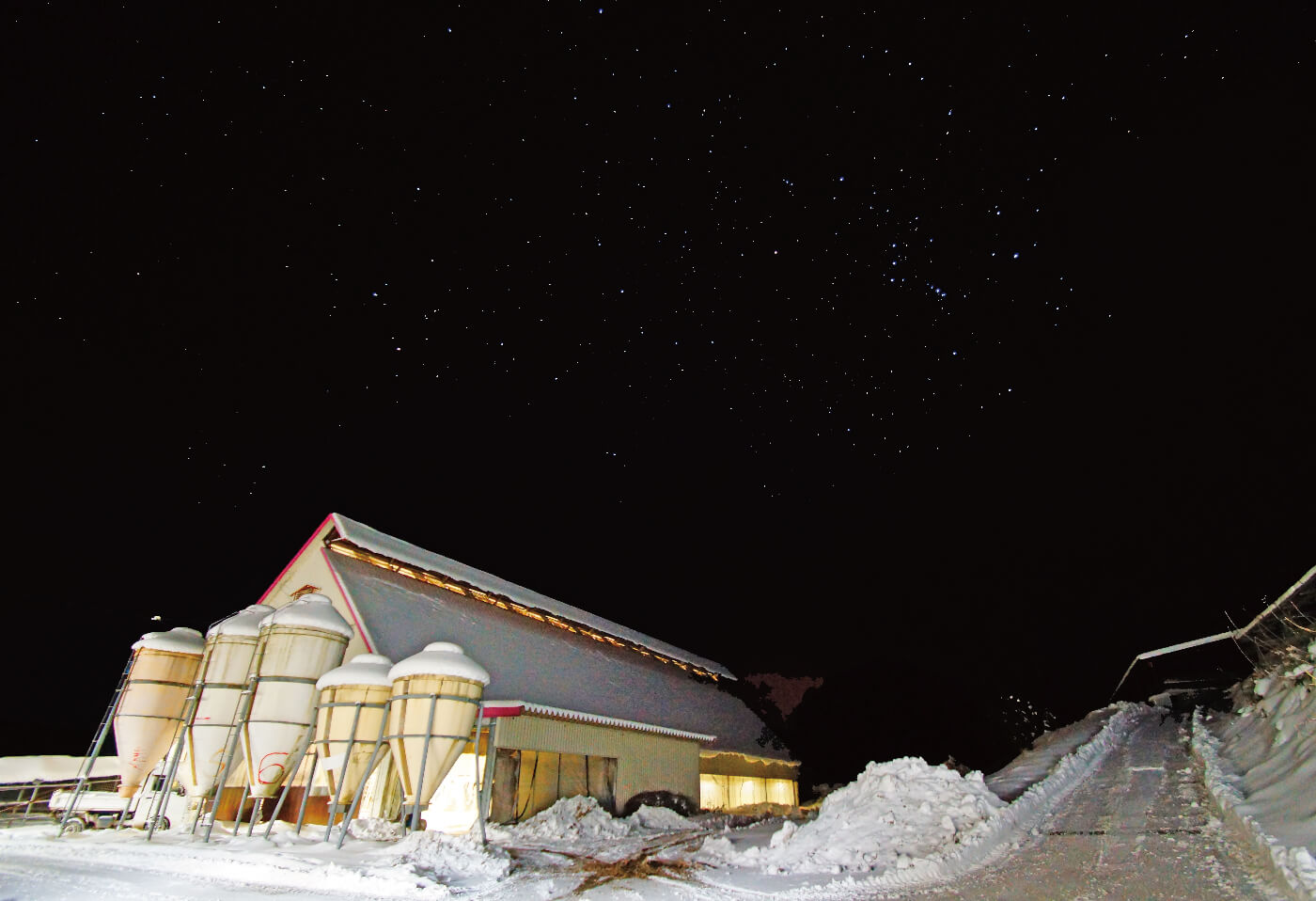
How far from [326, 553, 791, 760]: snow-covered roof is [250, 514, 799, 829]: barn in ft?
0.17

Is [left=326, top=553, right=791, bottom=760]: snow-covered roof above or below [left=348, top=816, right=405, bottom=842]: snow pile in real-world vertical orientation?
above

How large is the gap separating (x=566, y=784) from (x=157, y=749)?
10252 millimetres

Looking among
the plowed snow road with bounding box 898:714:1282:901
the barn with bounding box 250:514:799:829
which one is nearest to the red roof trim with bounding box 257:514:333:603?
the barn with bounding box 250:514:799:829

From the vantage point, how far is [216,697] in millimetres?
15227

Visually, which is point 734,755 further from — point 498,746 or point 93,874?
point 93,874

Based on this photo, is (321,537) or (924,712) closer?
(321,537)

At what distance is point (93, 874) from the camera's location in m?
9.24

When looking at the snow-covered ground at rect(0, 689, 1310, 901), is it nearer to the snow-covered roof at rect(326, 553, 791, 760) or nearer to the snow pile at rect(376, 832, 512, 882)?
the snow pile at rect(376, 832, 512, 882)

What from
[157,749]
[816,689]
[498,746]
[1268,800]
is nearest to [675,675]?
[816,689]

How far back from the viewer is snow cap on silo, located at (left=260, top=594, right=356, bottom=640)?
1482 cm

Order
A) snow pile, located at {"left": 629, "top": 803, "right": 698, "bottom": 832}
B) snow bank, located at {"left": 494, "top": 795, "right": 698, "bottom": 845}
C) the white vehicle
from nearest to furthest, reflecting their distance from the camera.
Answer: the white vehicle < snow bank, located at {"left": 494, "top": 795, "right": 698, "bottom": 845} < snow pile, located at {"left": 629, "top": 803, "right": 698, "bottom": 832}

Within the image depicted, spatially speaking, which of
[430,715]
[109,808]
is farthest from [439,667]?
[109,808]

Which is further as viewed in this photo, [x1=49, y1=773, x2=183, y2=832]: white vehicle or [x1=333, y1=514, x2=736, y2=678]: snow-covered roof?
[x1=333, y1=514, x2=736, y2=678]: snow-covered roof

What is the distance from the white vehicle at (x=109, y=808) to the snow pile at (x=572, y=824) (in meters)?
7.90
